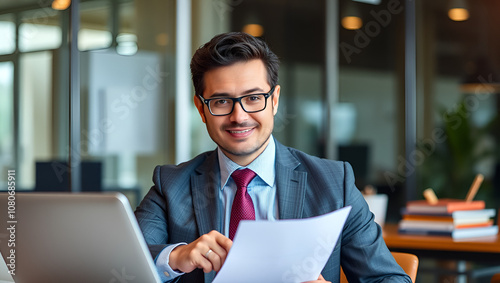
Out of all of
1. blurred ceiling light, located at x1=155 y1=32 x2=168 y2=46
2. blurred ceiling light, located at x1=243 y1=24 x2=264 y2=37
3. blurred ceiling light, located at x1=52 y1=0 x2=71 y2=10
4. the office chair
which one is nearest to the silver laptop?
the office chair

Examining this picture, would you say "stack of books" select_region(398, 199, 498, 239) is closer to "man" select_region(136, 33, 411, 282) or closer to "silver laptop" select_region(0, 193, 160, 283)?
"man" select_region(136, 33, 411, 282)

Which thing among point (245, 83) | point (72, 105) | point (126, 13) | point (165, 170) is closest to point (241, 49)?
point (245, 83)

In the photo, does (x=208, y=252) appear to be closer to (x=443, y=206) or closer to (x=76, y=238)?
(x=76, y=238)

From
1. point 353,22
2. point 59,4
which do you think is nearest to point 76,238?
point 59,4

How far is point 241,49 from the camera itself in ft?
5.85

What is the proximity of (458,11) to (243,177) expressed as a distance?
4.45 metres

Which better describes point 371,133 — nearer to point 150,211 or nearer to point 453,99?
point 453,99

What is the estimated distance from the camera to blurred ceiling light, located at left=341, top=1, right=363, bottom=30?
564cm

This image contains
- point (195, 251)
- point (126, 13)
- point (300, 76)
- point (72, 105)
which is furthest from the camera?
point (300, 76)

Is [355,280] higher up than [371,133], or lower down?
lower down

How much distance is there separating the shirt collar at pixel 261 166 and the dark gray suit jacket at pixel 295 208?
0.02 m

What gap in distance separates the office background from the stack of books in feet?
6.37

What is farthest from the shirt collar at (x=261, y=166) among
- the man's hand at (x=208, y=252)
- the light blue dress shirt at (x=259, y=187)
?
the man's hand at (x=208, y=252)

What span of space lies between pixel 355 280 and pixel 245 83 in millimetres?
638
